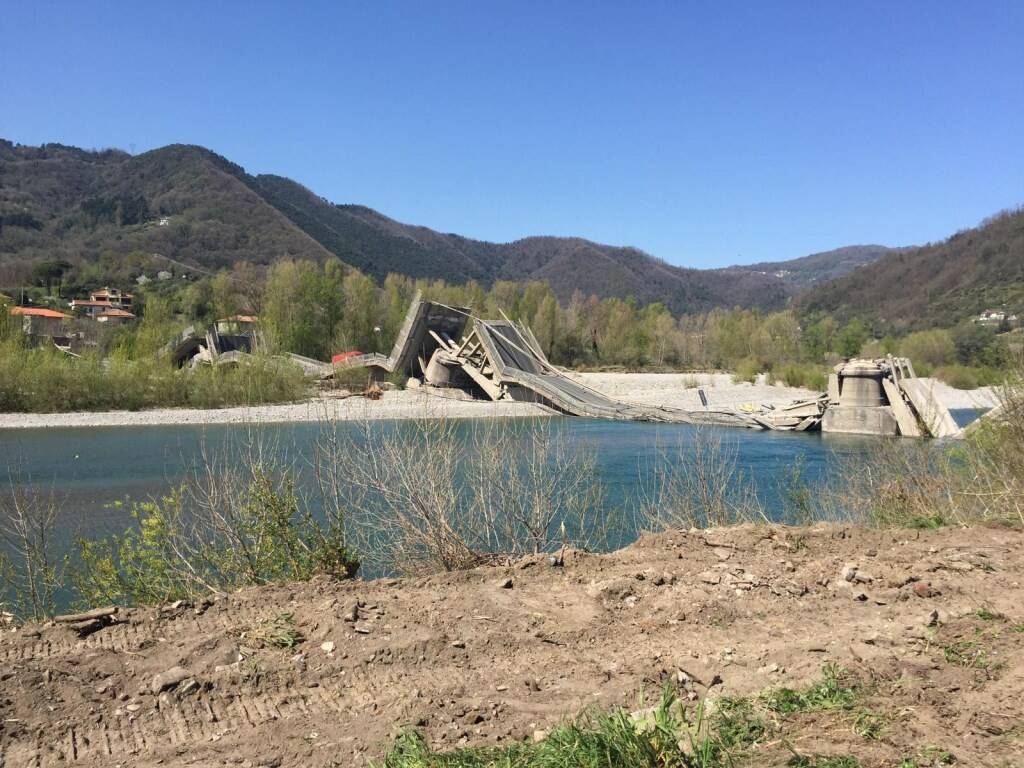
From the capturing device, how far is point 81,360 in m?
37.8

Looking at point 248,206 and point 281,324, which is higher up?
point 248,206

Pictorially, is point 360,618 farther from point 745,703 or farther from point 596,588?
point 745,703

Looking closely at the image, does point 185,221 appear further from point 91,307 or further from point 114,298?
point 91,307

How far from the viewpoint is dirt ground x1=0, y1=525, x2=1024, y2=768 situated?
354 centimetres

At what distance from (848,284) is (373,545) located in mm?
133885

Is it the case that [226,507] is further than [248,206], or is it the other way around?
[248,206]

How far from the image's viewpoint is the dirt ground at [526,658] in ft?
11.6

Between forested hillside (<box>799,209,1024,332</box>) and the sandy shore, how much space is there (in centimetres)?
3656

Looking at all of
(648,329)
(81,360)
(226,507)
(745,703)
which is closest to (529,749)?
(745,703)

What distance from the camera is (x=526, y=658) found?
14.8ft

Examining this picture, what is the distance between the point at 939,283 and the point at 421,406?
94.9 meters

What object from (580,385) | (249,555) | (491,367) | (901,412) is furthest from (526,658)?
(580,385)

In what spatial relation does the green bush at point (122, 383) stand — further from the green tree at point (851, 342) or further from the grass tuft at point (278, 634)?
the green tree at point (851, 342)

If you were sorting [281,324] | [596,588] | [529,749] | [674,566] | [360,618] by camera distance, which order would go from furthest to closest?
1. [281,324]
2. [674,566]
3. [596,588]
4. [360,618]
5. [529,749]
